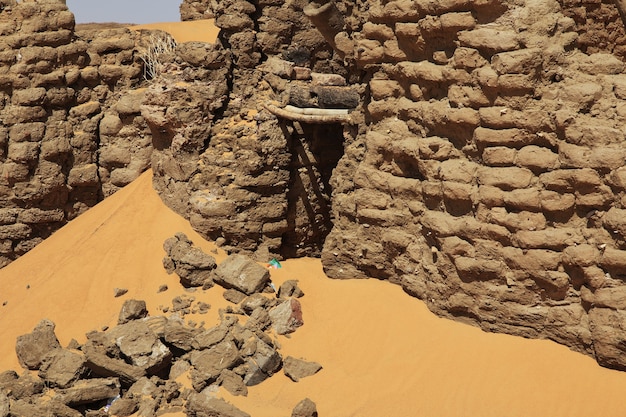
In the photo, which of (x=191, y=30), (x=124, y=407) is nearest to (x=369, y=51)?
(x=124, y=407)

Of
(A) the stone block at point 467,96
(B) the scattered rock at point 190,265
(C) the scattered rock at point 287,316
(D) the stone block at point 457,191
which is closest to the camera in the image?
(A) the stone block at point 467,96

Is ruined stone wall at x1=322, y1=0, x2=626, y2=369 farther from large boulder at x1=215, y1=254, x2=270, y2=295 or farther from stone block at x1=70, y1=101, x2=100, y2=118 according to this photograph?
stone block at x1=70, y1=101, x2=100, y2=118

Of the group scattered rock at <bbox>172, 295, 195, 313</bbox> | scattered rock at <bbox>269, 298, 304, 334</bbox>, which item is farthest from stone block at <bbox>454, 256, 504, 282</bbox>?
scattered rock at <bbox>172, 295, 195, 313</bbox>

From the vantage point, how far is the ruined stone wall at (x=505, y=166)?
19.0 feet

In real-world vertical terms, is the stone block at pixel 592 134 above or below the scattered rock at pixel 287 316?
above

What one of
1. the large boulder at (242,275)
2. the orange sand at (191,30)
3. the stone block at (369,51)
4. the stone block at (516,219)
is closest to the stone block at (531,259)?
the stone block at (516,219)

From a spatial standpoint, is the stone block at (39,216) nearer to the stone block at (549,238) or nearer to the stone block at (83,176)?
the stone block at (83,176)

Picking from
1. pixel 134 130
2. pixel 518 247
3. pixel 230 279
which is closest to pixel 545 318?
pixel 518 247

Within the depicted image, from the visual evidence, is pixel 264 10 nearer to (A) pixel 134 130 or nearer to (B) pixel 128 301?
(A) pixel 134 130

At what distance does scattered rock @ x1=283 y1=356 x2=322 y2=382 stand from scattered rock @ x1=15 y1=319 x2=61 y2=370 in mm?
2172

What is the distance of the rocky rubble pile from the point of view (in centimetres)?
671

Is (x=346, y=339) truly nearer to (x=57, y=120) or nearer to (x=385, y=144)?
(x=385, y=144)

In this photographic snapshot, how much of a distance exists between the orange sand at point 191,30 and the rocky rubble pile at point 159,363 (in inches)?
285

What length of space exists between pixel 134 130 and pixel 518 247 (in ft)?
18.8
